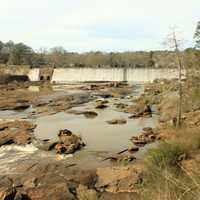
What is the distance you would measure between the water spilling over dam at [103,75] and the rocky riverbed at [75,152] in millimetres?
31017

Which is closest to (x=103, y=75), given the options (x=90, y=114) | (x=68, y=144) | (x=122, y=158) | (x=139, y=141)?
(x=90, y=114)

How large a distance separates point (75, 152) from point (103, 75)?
53.6m

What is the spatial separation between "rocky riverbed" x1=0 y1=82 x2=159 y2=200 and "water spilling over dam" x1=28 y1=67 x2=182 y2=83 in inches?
1221

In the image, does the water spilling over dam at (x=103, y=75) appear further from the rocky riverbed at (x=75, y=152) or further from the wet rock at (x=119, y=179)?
the wet rock at (x=119, y=179)

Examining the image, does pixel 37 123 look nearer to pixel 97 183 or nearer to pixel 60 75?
pixel 97 183

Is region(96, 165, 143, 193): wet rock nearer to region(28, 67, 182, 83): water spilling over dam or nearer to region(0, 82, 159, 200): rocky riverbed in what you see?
region(0, 82, 159, 200): rocky riverbed

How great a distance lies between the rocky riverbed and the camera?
1156 cm

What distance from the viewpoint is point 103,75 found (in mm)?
70812

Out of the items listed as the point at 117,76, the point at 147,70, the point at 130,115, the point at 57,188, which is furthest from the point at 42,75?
the point at 57,188

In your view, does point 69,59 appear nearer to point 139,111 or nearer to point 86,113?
point 86,113

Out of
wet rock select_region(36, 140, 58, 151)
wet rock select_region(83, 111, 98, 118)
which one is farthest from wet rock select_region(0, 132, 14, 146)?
wet rock select_region(83, 111, 98, 118)

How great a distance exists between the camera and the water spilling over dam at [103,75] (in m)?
65.6

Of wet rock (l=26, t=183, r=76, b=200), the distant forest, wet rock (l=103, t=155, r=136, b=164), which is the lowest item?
wet rock (l=103, t=155, r=136, b=164)

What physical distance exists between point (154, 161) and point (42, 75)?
74.0 m
